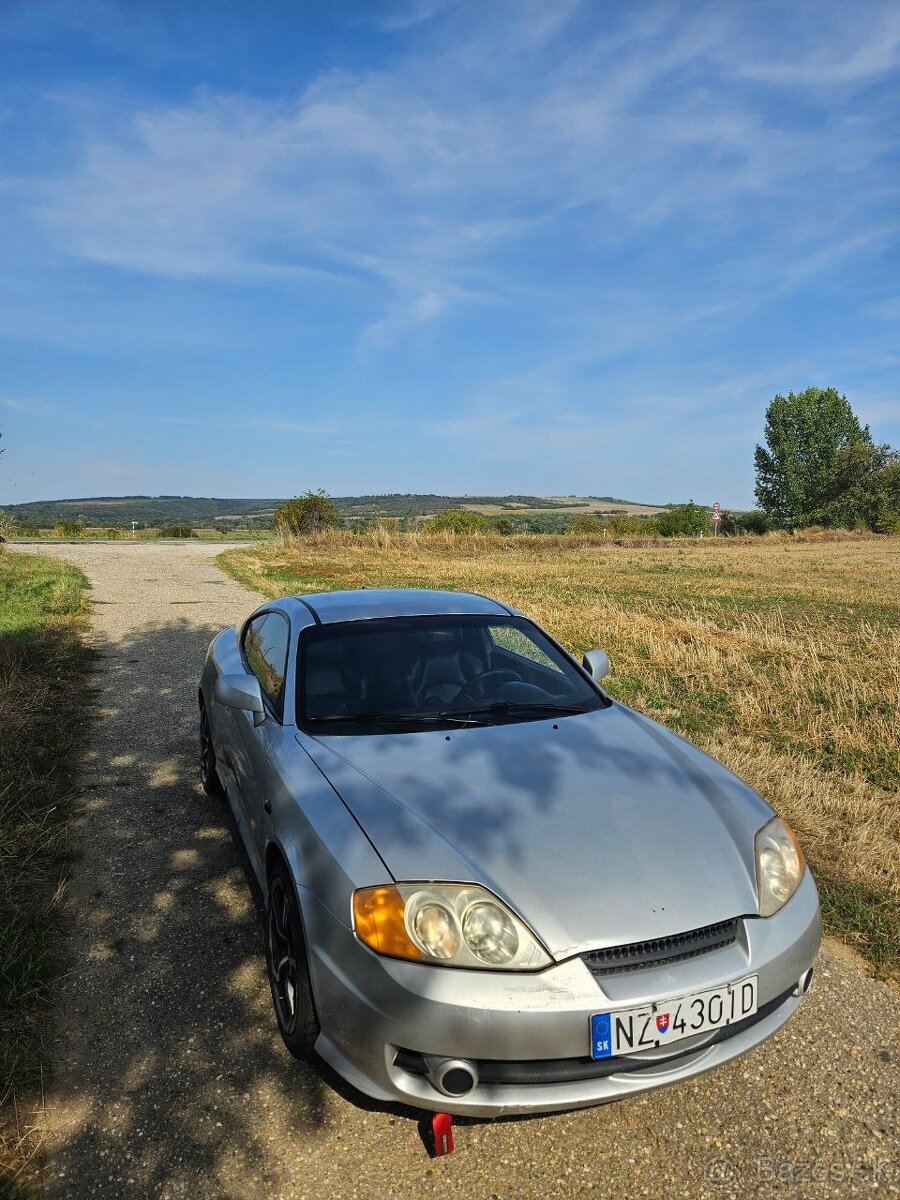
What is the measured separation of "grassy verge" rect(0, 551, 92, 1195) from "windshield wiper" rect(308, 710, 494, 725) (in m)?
1.41

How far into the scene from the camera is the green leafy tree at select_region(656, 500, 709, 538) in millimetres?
71000

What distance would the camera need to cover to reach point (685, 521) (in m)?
71.8

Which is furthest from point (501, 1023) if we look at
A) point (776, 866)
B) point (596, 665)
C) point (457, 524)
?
point (457, 524)

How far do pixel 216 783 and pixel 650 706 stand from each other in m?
3.93

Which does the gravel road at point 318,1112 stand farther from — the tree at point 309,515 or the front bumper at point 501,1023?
the tree at point 309,515

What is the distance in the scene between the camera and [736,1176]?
204cm

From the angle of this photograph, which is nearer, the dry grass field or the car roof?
the car roof

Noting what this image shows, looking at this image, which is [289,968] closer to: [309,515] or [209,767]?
[209,767]

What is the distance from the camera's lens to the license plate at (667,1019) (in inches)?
74.7

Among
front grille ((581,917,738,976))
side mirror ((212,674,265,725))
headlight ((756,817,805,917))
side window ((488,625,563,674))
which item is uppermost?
side window ((488,625,563,674))

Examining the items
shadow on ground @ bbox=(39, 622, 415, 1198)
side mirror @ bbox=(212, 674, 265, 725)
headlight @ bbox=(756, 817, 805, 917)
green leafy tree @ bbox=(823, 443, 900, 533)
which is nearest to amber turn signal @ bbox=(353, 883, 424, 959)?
shadow on ground @ bbox=(39, 622, 415, 1198)

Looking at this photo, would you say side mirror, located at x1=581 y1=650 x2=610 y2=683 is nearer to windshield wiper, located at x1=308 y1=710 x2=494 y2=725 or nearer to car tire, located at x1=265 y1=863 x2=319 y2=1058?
windshield wiper, located at x1=308 y1=710 x2=494 y2=725

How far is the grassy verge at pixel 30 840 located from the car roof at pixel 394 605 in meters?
1.76

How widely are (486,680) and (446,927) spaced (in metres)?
1.60
